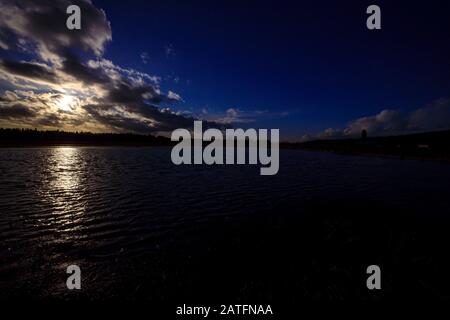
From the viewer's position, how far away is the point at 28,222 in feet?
40.2

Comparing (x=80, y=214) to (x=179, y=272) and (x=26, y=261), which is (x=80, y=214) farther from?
(x=179, y=272)

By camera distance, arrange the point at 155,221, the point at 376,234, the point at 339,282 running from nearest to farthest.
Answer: the point at 339,282 < the point at 376,234 < the point at 155,221

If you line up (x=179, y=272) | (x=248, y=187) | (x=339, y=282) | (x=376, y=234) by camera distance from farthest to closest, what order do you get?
(x=248, y=187), (x=376, y=234), (x=179, y=272), (x=339, y=282)

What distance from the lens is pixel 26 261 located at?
8320mm

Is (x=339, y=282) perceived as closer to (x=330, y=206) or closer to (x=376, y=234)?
(x=376, y=234)

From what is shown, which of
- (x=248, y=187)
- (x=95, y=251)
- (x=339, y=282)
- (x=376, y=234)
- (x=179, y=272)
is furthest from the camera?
(x=248, y=187)
